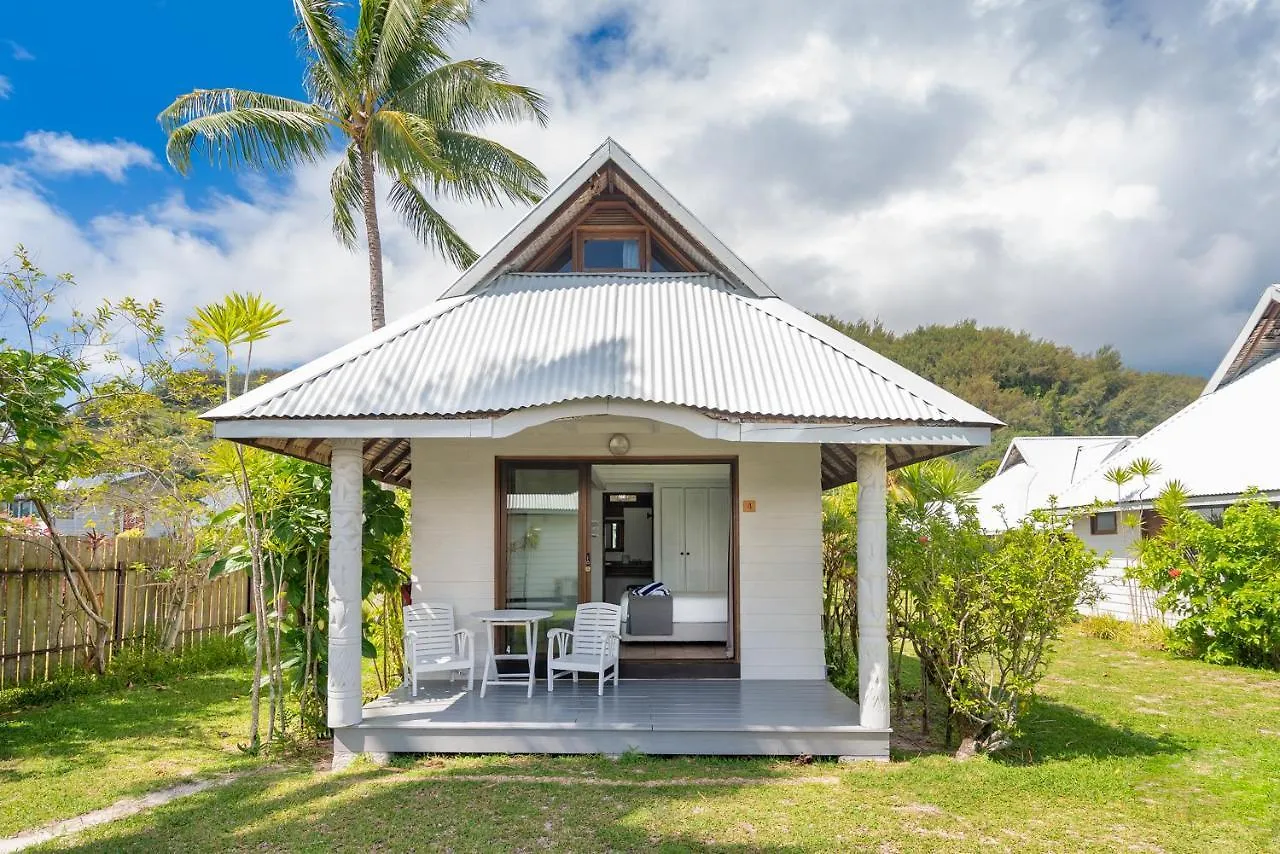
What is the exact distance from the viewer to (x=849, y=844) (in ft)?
16.7

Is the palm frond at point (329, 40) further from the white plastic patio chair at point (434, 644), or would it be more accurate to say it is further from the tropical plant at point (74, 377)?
the white plastic patio chair at point (434, 644)

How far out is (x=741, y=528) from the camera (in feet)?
29.6

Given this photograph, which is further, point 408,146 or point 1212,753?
point 408,146

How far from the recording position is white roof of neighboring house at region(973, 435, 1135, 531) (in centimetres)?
2508

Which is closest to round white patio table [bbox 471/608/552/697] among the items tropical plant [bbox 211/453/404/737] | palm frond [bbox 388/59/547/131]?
tropical plant [bbox 211/453/404/737]

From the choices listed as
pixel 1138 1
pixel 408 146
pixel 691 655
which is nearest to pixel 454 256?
pixel 408 146

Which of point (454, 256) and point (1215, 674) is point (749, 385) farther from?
point (454, 256)

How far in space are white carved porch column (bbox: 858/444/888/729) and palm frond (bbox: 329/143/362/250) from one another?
13.8 metres

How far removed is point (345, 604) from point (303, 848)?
2.19m

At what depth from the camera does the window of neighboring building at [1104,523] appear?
1695cm

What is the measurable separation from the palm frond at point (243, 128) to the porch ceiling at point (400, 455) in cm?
842

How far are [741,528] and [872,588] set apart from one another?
227 cm

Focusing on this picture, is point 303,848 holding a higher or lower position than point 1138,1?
lower

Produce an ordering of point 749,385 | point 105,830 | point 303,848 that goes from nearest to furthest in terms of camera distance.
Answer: point 303,848 < point 105,830 < point 749,385
